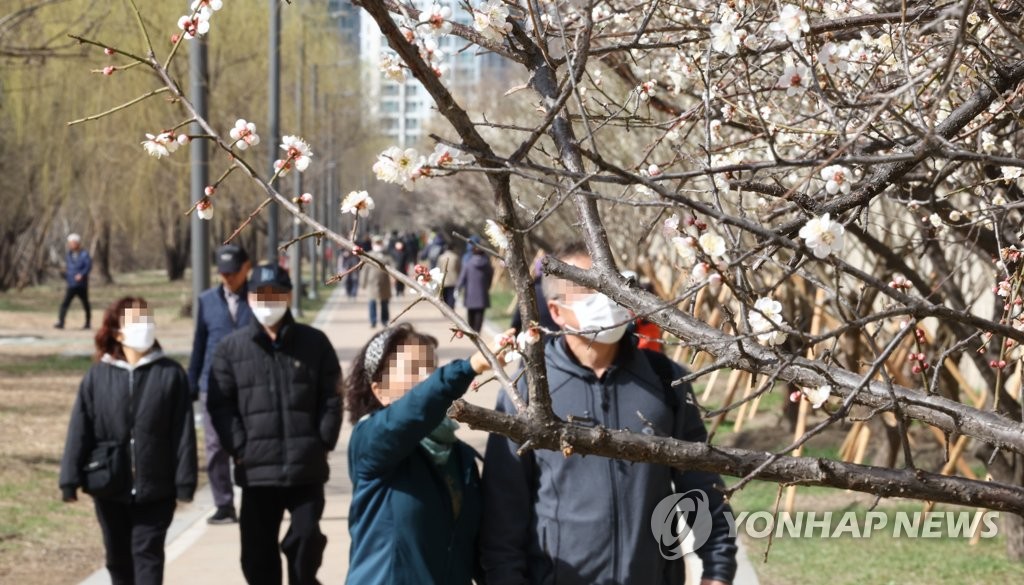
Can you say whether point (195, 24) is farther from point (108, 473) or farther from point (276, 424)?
point (276, 424)

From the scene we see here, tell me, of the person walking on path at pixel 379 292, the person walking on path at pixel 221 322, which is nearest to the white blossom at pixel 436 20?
the person walking on path at pixel 221 322

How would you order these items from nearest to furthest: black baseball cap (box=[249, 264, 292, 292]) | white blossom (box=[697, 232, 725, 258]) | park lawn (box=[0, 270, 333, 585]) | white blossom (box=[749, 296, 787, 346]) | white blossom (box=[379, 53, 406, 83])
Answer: white blossom (box=[697, 232, 725, 258]) < white blossom (box=[749, 296, 787, 346]) < white blossom (box=[379, 53, 406, 83]) < black baseball cap (box=[249, 264, 292, 292]) < park lawn (box=[0, 270, 333, 585])

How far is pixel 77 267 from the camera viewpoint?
26.8 metres

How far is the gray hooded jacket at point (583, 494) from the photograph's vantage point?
4133 mm

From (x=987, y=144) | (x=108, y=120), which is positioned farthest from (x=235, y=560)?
(x=108, y=120)

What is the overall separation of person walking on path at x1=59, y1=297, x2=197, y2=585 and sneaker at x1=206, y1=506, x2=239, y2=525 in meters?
2.61

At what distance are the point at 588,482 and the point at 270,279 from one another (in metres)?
3.51

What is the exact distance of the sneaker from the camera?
9.23 m

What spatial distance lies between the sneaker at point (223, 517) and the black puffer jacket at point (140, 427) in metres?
2.61

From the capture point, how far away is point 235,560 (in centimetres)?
818

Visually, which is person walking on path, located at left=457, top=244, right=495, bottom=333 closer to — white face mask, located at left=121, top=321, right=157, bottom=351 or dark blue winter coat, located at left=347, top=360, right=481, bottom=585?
white face mask, located at left=121, top=321, right=157, bottom=351

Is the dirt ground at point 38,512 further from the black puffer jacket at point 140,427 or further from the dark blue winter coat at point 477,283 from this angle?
the dark blue winter coat at point 477,283

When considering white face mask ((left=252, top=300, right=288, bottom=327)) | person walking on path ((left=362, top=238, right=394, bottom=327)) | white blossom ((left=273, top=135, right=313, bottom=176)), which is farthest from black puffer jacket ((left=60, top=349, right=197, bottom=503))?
person walking on path ((left=362, top=238, right=394, bottom=327))

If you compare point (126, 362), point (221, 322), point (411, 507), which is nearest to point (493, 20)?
point (411, 507)
